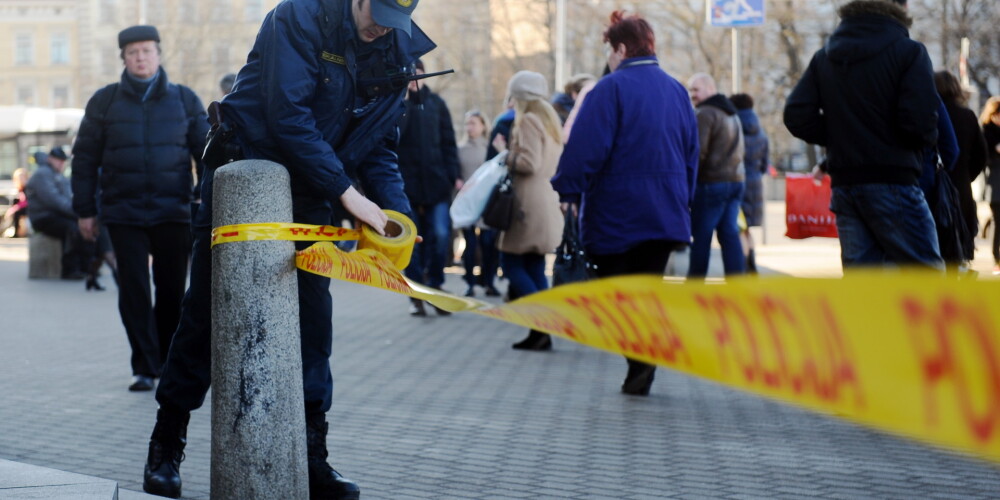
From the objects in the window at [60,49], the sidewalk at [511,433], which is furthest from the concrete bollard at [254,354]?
the window at [60,49]

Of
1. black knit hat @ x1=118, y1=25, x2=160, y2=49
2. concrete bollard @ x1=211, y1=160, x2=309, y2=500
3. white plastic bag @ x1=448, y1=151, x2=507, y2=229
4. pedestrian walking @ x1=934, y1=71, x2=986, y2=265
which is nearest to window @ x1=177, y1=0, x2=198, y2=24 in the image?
white plastic bag @ x1=448, y1=151, x2=507, y2=229

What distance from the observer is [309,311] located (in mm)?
4324

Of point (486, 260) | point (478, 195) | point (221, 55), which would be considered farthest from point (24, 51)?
point (478, 195)

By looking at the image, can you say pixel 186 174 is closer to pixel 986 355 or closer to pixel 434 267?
pixel 434 267

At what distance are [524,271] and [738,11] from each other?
8.63 meters

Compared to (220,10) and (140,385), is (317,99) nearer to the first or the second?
(140,385)

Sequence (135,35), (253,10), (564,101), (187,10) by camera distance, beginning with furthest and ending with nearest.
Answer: (253,10)
(187,10)
(564,101)
(135,35)

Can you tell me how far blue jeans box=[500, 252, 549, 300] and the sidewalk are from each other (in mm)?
452

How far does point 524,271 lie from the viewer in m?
9.52

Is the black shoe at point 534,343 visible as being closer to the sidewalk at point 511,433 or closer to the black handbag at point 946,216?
the sidewalk at point 511,433

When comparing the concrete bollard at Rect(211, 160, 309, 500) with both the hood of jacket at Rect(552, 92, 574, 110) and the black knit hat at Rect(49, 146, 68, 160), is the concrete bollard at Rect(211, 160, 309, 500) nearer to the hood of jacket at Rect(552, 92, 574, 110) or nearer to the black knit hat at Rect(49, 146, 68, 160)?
the hood of jacket at Rect(552, 92, 574, 110)

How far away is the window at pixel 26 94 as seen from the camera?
84125mm

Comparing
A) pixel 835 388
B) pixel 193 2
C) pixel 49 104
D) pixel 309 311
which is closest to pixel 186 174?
pixel 309 311

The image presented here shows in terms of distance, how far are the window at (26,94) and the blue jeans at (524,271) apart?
263 feet
